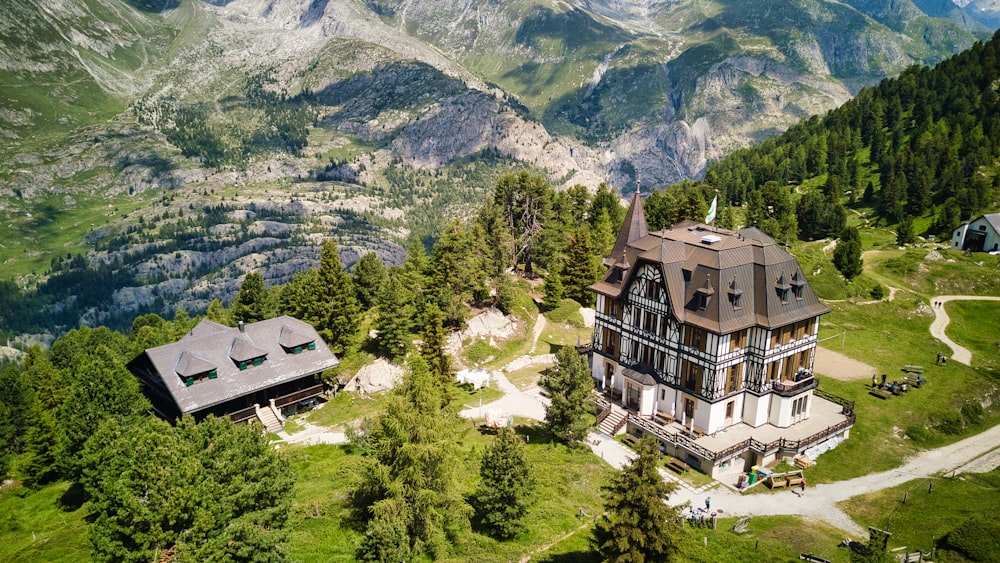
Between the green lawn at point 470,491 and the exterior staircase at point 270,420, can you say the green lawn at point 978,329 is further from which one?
the exterior staircase at point 270,420

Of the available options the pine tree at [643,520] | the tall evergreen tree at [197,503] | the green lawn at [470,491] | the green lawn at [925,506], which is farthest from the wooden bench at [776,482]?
the tall evergreen tree at [197,503]

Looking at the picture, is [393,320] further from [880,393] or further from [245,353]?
[880,393]

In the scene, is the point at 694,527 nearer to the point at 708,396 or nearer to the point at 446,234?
the point at 708,396

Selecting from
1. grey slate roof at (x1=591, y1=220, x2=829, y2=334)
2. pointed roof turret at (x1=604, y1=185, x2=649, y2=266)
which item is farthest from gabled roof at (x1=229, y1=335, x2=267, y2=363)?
pointed roof turret at (x1=604, y1=185, x2=649, y2=266)

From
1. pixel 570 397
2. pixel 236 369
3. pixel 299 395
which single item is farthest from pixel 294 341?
pixel 570 397

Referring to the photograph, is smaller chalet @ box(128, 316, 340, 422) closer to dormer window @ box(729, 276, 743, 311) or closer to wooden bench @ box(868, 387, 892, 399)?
dormer window @ box(729, 276, 743, 311)

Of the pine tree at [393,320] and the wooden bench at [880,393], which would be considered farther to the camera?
the pine tree at [393,320]
